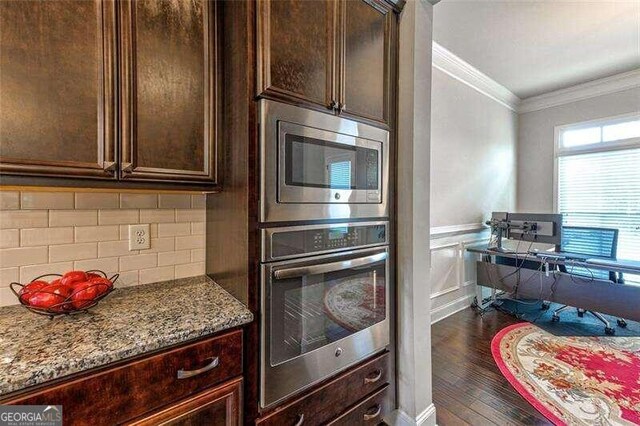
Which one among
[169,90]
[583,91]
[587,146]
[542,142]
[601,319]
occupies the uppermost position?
[583,91]

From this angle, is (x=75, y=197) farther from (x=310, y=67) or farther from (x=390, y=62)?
(x=390, y=62)

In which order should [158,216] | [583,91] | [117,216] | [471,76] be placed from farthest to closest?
[583,91]
[471,76]
[158,216]
[117,216]

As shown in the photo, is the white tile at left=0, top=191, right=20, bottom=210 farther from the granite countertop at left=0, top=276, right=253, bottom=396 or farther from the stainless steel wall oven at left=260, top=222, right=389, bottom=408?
the stainless steel wall oven at left=260, top=222, right=389, bottom=408

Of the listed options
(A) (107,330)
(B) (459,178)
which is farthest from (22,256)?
(B) (459,178)

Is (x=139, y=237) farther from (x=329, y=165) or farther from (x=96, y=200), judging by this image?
(x=329, y=165)

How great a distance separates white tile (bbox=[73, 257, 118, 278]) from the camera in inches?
48.9

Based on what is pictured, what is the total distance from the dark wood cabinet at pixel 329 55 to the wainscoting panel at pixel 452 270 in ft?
6.69

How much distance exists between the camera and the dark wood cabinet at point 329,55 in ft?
3.66

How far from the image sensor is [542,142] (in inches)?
173

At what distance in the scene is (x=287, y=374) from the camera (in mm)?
1134

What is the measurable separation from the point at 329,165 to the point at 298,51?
19.2 inches

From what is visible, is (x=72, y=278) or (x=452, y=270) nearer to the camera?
(x=72, y=278)

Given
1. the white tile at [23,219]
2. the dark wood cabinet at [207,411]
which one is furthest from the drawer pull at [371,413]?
the white tile at [23,219]

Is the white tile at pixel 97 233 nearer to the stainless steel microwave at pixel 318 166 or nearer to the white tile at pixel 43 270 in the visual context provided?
the white tile at pixel 43 270
